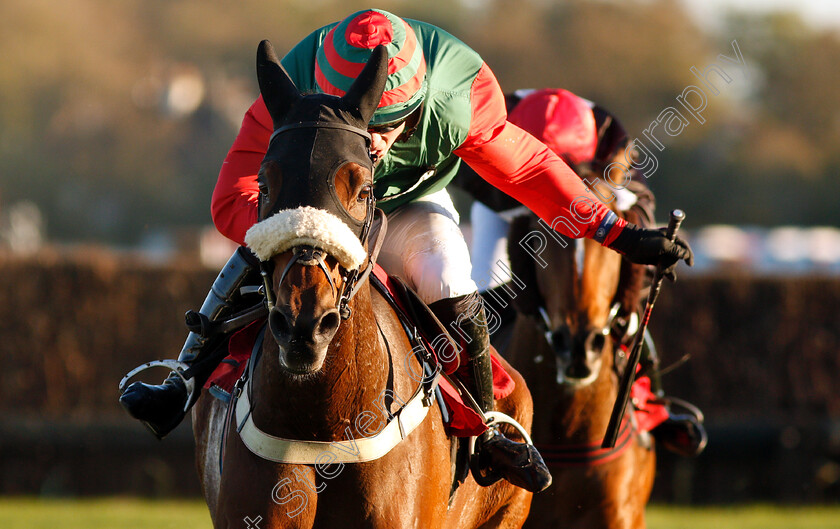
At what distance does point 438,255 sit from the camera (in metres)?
3.74

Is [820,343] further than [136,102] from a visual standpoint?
No

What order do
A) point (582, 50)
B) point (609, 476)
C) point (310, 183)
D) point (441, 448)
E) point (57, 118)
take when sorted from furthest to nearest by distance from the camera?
point (57, 118)
point (582, 50)
point (609, 476)
point (441, 448)
point (310, 183)

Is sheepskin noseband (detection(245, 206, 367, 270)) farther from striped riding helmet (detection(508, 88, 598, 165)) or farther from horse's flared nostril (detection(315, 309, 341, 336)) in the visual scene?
striped riding helmet (detection(508, 88, 598, 165))

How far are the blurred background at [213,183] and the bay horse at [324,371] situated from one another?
7581 millimetres

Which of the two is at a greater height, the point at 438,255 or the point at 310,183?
the point at 310,183

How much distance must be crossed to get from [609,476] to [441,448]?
1773 mm

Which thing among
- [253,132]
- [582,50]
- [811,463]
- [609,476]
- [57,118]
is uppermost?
[253,132]

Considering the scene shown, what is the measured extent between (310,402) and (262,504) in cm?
34

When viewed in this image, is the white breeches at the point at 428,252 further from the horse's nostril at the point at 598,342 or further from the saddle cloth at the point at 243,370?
the horse's nostril at the point at 598,342

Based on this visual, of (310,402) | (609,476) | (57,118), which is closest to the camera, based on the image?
(310,402)

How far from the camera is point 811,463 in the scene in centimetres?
1051

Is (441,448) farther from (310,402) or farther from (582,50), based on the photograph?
(582,50)

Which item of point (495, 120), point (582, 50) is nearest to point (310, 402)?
point (495, 120)

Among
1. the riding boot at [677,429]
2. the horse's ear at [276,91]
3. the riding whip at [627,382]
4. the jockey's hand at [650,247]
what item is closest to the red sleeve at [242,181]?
the horse's ear at [276,91]
